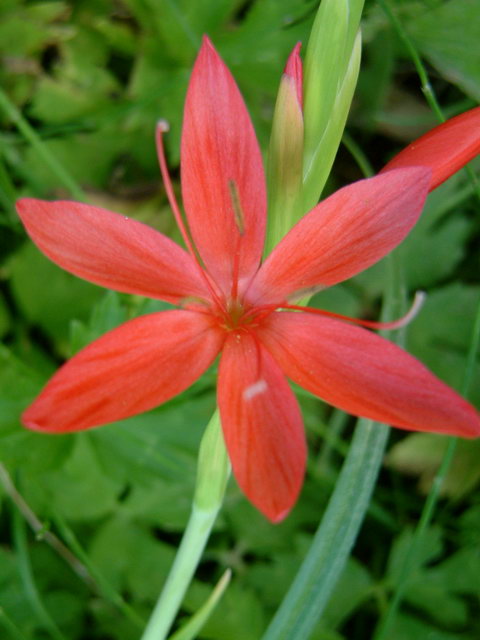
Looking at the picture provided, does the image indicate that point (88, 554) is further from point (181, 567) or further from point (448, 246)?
point (448, 246)

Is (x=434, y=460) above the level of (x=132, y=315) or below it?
above

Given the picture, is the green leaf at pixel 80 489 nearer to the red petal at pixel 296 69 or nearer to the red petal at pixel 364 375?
the red petal at pixel 364 375

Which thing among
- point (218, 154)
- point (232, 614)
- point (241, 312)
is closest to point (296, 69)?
point (218, 154)

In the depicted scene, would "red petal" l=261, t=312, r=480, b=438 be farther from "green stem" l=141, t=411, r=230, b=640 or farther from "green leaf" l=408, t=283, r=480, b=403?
"green leaf" l=408, t=283, r=480, b=403

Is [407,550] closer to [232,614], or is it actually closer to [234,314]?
[232,614]

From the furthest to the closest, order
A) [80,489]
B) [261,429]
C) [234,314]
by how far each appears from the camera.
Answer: [80,489] < [234,314] < [261,429]

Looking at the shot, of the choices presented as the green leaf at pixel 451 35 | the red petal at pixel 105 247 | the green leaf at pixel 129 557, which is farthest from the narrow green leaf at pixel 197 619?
the green leaf at pixel 451 35

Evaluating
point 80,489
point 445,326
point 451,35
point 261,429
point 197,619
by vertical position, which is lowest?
point 197,619
